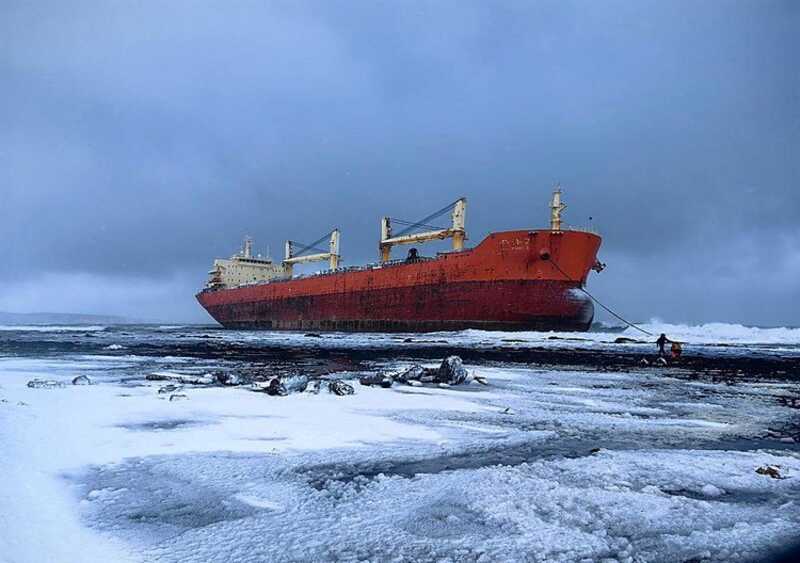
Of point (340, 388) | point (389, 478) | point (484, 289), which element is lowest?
point (389, 478)

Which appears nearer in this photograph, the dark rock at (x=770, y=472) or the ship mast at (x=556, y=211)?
the dark rock at (x=770, y=472)

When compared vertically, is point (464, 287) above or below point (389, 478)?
above

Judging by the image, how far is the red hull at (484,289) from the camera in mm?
23609

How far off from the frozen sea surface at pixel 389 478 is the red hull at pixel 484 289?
17209 mm

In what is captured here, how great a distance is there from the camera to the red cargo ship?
23641 mm

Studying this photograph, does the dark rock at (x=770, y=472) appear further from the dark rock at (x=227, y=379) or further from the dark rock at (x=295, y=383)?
the dark rock at (x=227, y=379)

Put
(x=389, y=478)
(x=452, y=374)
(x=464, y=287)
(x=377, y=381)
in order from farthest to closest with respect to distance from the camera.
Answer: (x=464, y=287)
(x=452, y=374)
(x=377, y=381)
(x=389, y=478)

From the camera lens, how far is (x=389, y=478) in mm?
3309

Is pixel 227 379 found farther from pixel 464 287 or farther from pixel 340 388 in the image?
pixel 464 287

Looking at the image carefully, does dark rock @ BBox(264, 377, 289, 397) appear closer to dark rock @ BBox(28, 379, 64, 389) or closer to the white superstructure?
dark rock @ BBox(28, 379, 64, 389)

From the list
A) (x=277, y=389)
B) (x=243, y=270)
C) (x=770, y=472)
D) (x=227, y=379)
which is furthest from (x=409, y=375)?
(x=243, y=270)

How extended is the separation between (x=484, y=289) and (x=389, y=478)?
21796 mm

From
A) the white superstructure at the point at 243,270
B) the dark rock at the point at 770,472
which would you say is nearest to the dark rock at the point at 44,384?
the dark rock at the point at 770,472

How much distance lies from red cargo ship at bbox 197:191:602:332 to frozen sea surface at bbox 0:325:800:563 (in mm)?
17240
